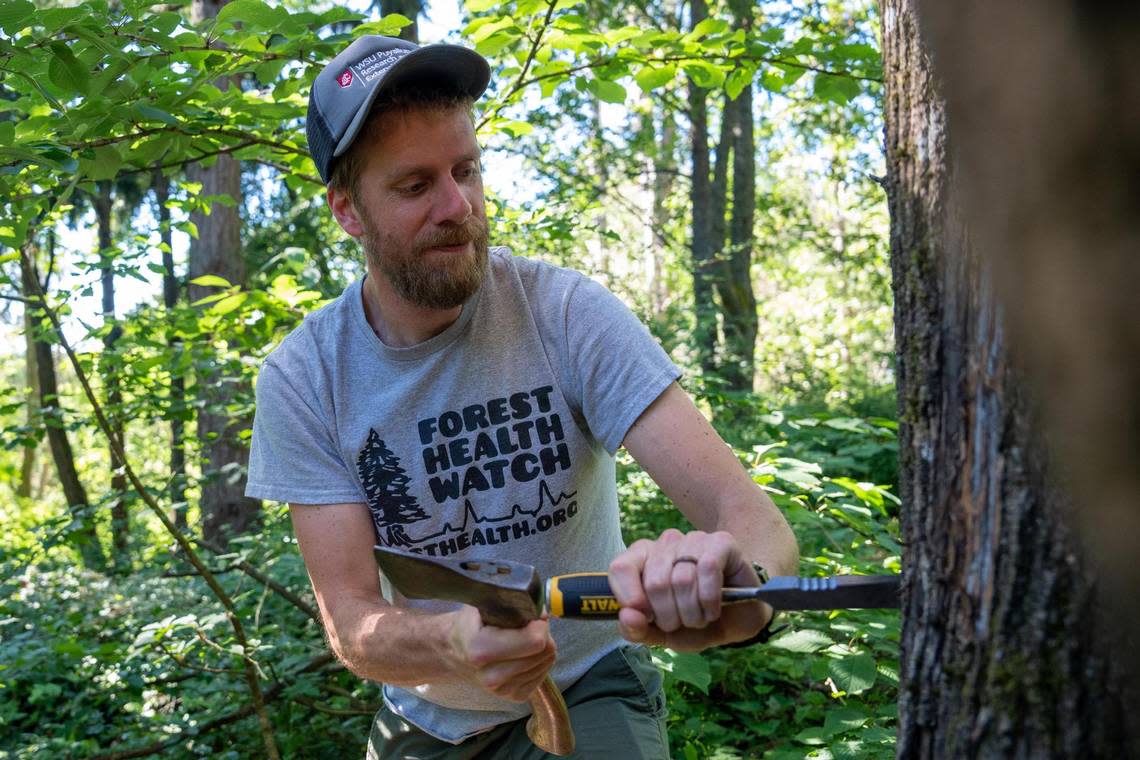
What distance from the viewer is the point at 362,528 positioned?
8.02 feet

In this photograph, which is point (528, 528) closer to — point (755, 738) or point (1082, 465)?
point (1082, 465)

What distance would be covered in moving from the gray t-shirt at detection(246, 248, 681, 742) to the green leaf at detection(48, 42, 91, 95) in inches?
34.3

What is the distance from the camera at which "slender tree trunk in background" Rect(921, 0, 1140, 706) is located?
1.06 meters

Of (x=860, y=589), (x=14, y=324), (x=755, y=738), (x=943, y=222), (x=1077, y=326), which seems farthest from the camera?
(x=14, y=324)

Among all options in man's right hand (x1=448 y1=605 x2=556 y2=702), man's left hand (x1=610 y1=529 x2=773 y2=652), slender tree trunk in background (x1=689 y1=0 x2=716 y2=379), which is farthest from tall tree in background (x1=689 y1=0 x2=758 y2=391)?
man's left hand (x1=610 y1=529 x2=773 y2=652)

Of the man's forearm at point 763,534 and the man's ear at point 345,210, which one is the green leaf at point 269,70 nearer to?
the man's ear at point 345,210

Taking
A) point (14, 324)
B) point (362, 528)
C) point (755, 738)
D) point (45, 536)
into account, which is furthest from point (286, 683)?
point (14, 324)

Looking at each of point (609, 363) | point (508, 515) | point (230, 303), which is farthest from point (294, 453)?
point (230, 303)

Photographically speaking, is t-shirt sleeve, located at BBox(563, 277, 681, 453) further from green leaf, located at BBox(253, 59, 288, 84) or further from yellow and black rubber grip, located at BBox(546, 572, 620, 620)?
green leaf, located at BBox(253, 59, 288, 84)

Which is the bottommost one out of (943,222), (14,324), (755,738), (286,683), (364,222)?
(755,738)

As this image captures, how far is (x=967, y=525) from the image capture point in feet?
4.18

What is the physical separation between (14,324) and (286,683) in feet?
66.9

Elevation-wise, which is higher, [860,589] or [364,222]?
[364,222]

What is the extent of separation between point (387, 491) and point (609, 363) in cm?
64
